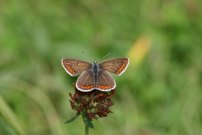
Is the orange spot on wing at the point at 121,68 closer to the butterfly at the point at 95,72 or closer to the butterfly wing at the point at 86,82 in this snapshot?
the butterfly at the point at 95,72

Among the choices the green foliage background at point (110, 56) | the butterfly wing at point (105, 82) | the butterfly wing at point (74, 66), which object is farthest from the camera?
the green foliage background at point (110, 56)

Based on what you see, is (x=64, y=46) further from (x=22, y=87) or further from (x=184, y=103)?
(x=184, y=103)

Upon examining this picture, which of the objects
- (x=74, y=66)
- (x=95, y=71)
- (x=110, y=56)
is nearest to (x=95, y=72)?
(x=95, y=71)

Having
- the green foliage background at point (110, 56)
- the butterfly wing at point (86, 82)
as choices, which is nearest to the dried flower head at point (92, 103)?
the butterfly wing at point (86, 82)

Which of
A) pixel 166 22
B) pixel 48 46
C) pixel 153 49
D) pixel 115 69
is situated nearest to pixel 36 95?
pixel 48 46

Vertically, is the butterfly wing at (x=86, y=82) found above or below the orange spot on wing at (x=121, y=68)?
below

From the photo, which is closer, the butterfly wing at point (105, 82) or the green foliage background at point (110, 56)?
the butterfly wing at point (105, 82)

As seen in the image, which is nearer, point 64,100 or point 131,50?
point 64,100

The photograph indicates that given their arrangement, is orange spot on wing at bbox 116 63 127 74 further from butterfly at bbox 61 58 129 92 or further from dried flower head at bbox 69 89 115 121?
dried flower head at bbox 69 89 115 121
